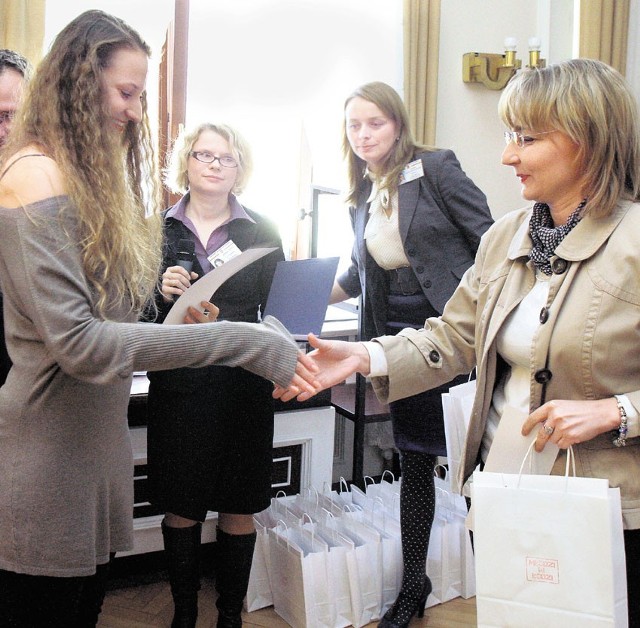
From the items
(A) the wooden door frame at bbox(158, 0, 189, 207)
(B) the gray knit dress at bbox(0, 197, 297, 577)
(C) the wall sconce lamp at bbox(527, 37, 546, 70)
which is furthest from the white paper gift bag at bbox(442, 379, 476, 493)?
(C) the wall sconce lamp at bbox(527, 37, 546, 70)

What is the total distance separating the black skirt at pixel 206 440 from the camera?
213 centimetres

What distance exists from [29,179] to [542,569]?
101 centimetres

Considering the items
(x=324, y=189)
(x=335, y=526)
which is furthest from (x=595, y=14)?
(x=335, y=526)

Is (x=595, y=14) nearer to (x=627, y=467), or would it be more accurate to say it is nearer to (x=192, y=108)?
(x=192, y=108)

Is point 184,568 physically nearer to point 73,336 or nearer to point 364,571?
point 364,571

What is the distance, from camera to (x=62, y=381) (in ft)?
4.27

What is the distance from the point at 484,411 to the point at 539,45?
373 centimetres

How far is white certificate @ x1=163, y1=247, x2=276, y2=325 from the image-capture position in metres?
1.70

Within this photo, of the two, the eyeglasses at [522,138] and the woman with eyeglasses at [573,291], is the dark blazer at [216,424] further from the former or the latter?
the eyeglasses at [522,138]

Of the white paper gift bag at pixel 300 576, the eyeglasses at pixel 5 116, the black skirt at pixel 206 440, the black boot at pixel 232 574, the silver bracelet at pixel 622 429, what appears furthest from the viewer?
the white paper gift bag at pixel 300 576

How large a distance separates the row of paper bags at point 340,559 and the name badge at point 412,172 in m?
1.15

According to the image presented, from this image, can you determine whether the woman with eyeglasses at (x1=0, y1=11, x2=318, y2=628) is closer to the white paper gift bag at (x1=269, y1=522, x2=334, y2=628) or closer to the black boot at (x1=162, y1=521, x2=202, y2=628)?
the black boot at (x1=162, y1=521, x2=202, y2=628)

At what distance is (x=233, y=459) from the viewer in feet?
7.17

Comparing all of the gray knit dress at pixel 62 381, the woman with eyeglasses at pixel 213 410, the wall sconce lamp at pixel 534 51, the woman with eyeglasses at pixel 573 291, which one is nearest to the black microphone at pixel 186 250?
the woman with eyeglasses at pixel 213 410
